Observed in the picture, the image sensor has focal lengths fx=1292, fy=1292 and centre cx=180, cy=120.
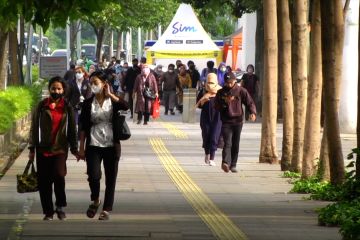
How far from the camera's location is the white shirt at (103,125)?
1477cm

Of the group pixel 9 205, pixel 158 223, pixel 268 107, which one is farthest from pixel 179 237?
pixel 268 107

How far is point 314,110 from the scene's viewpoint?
65.8 feet

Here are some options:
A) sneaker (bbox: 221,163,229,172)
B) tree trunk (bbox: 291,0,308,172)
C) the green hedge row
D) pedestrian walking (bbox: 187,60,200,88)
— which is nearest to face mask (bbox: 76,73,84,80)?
the green hedge row

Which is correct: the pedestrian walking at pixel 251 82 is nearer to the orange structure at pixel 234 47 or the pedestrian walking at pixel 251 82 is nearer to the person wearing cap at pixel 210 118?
the person wearing cap at pixel 210 118

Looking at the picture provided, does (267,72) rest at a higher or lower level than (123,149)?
higher

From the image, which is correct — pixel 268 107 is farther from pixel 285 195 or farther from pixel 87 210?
pixel 87 210

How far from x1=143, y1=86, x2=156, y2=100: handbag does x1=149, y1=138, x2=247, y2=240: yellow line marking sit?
9.74 m

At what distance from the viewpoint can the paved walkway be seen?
13.8 metres

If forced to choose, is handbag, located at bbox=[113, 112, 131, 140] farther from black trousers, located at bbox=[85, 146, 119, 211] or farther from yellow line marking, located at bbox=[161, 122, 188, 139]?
yellow line marking, located at bbox=[161, 122, 188, 139]

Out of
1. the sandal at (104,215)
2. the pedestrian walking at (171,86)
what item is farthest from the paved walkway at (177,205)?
the pedestrian walking at (171,86)

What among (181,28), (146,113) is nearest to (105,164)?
(146,113)

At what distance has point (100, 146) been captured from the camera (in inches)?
582

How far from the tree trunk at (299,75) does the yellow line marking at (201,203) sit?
6.50 feet

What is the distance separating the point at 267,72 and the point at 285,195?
6338 mm
